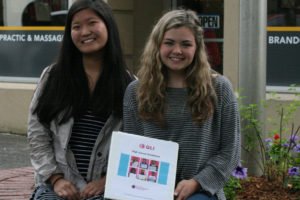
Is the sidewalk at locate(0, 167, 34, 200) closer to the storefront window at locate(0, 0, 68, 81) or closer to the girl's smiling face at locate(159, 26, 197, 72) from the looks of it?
the girl's smiling face at locate(159, 26, 197, 72)

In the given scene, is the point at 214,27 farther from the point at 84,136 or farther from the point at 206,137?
the point at 206,137

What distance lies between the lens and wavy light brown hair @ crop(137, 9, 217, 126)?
3.06 m

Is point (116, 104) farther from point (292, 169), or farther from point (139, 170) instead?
point (292, 169)

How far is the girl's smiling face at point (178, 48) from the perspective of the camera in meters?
3.09

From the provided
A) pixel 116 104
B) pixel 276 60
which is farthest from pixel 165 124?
pixel 276 60

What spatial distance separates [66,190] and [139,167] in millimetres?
591

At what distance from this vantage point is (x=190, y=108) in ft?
10.1

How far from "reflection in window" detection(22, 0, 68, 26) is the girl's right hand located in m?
5.76

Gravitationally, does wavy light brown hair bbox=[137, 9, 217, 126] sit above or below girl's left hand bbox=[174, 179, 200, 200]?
above

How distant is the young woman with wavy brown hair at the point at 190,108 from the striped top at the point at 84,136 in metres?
0.31

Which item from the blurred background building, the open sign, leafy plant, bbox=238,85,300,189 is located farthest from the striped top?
the open sign

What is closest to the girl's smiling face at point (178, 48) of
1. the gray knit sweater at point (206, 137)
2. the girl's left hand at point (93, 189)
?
the gray knit sweater at point (206, 137)

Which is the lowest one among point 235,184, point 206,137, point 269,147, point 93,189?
point 235,184

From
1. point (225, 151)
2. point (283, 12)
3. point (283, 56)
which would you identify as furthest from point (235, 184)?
point (283, 12)
